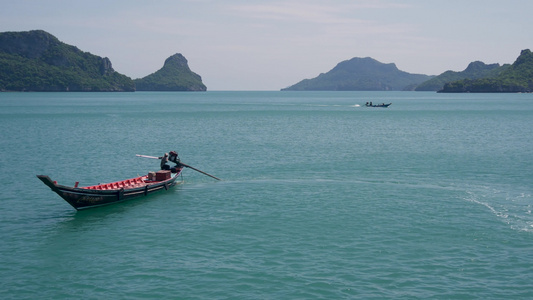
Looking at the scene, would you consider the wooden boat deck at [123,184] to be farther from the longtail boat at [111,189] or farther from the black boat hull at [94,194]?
the black boat hull at [94,194]

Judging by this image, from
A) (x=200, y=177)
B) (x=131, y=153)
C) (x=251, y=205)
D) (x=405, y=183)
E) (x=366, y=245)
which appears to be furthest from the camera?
(x=131, y=153)

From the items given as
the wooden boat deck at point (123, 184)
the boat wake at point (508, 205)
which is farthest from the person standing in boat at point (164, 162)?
the boat wake at point (508, 205)

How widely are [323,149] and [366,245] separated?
43.8 m

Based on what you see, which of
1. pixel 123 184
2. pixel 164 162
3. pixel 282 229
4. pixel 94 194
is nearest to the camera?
pixel 282 229

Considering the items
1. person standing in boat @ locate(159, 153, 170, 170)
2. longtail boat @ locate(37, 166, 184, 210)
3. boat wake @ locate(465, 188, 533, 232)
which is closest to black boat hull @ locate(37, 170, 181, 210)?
longtail boat @ locate(37, 166, 184, 210)

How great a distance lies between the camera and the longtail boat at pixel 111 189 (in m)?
36.9

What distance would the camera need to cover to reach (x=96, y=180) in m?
50.5

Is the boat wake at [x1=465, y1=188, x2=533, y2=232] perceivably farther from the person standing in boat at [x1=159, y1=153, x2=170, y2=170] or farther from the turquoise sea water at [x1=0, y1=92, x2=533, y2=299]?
the person standing in boat at [x1=159, y1=153, x2=170, y2=170]

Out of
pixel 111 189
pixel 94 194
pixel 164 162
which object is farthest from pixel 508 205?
pixel 94 194

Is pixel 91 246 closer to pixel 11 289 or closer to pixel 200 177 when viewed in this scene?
pixel 11 289

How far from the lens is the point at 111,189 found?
40.1 metres

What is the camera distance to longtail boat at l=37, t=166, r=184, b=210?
36.9m

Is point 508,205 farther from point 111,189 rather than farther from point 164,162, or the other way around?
point 111,189

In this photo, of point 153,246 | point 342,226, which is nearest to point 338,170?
point 342,226
